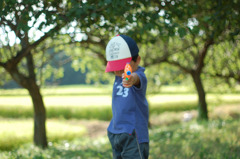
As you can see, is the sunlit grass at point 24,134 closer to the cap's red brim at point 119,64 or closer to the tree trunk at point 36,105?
the tree trunk at point 36,105

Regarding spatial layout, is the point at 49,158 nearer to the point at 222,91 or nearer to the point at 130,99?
the point at 130,99

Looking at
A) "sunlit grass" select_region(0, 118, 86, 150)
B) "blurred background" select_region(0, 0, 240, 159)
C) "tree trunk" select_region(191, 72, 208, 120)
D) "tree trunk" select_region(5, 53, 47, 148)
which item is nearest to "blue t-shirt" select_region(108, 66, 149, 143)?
"blurred background" select_region(0, 0, 240, 159)

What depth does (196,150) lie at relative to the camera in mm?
5195

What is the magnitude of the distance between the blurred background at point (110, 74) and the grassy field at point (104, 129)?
0.11 feet

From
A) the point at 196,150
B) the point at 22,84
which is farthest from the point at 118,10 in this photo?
the point at 22,84

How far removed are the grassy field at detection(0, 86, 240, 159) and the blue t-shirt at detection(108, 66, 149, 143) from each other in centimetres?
236

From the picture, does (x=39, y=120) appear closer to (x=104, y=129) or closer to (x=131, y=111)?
(x=131, y=111)

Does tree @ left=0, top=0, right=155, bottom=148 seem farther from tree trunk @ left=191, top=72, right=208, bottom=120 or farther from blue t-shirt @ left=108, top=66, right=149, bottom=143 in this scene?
tree trunk @ left=191, top=72, right=208, bottom=120

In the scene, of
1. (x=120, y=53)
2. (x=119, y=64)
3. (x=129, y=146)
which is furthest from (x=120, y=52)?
(x=129, y=146)

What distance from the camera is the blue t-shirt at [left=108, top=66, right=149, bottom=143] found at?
2.65 m

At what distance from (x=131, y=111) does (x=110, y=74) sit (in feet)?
35.2

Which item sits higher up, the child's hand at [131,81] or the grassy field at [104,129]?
the child's hand at [131,81]

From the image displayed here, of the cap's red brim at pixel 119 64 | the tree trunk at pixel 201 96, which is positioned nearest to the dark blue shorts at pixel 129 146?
the cap's red brim at pixel 119 64

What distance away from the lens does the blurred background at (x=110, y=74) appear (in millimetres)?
4379
